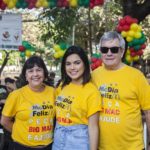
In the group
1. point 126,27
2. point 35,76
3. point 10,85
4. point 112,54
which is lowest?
point 10,85

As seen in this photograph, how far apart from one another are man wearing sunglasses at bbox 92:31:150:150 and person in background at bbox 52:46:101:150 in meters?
0.09

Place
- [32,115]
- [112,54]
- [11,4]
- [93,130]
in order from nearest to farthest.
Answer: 1. [93,130]
2. [112,54]
3. [32,115]
4. [11,4]

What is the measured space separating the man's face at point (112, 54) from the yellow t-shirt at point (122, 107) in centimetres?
6

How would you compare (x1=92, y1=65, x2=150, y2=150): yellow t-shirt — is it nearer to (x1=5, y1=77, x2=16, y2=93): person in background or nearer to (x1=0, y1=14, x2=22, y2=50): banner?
(x1=0, y1=14, x2=22, y2=50): banner

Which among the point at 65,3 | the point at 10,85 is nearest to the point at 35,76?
the point at 65,3

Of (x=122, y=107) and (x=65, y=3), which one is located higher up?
(x=65, y=3)

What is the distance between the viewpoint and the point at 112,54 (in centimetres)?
318

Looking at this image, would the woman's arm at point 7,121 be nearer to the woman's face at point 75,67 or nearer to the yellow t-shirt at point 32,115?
the yellow t-shirt at point 32,115

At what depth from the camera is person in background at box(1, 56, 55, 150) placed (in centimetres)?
338

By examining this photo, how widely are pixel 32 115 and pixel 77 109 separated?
462 millimetres

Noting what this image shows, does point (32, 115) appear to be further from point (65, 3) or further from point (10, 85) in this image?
point (10, 85)

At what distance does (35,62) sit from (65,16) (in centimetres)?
594

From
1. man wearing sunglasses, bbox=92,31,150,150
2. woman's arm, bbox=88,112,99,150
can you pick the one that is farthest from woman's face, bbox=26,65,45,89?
woman's arm, bbox=88,112,99,150

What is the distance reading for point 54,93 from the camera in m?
3.50
